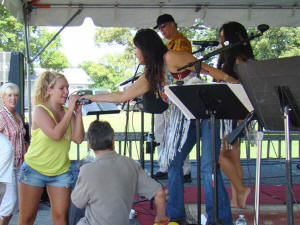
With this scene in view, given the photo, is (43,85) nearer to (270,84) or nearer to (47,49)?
(270,84)

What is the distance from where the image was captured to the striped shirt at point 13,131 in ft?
11.9

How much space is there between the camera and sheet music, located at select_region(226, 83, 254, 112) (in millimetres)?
2472

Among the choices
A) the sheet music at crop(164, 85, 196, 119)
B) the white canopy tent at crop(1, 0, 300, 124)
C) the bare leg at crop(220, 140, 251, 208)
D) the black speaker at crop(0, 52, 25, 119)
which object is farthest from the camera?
the white canopy tent at crop(1, 0, 300, 124)

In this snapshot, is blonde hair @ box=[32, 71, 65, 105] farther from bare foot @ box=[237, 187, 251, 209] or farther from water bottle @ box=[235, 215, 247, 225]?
bare foot @ box=[237, 187, 251, 209]

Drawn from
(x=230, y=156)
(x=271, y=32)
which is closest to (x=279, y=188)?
(x=230, y=156)

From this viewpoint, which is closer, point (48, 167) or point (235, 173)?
point (48, 167)

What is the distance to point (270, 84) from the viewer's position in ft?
7.14

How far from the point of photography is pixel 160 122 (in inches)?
224

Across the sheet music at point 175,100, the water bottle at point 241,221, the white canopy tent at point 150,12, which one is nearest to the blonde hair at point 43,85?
the sheet music at point 175,100

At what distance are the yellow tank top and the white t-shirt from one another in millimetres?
454

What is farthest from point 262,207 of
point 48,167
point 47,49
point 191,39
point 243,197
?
point 47,49

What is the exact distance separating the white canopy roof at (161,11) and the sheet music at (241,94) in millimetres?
4103

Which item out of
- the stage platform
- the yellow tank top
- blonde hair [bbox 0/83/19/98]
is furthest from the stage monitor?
blonde hair [bbox 0/83/19/98]

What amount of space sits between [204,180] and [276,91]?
4.17 ft
